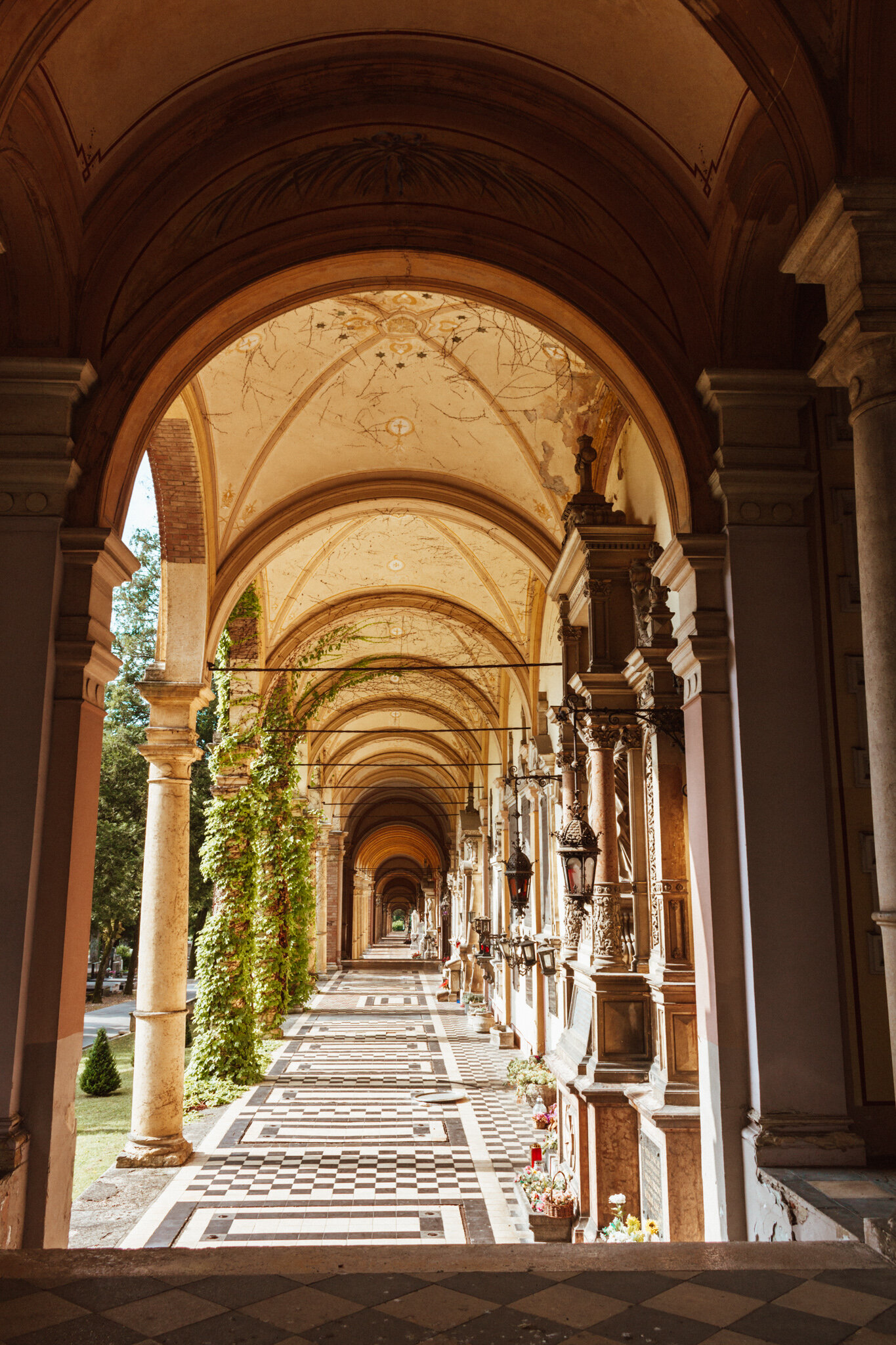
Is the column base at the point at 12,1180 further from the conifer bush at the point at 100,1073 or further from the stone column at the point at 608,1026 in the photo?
the conifer bush at the point at 100,1073

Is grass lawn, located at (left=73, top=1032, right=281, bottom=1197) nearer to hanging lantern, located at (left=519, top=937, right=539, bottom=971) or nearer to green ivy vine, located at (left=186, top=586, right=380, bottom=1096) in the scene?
green ivy vine, located at (left=186, top=586, right=380, bottom=1096)

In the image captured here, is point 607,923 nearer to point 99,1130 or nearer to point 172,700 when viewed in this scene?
point 172,700

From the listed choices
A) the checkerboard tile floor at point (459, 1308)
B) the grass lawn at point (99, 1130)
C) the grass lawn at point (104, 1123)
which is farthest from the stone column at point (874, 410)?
the grass lawn at point (104, 1123)

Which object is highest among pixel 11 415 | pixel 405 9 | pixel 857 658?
pixel 405 9

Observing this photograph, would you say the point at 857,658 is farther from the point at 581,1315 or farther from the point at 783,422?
the point at 581,1315

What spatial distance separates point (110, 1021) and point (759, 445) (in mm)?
20854

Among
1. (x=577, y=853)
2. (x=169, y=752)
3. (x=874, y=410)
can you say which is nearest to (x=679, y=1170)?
(x=577, y=853)

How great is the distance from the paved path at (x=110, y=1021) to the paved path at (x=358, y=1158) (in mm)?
5093

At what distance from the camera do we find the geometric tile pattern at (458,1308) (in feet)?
8.40

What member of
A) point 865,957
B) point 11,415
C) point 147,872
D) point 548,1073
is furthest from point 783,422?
point 548,1073

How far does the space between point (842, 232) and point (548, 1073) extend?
988cm

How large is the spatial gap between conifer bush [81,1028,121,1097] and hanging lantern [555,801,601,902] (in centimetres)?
855

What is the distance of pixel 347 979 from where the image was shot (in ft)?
96.9

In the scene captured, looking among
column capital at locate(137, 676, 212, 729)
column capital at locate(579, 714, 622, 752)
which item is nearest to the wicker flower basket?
column capital at locate(579, 714, 622, 752)
